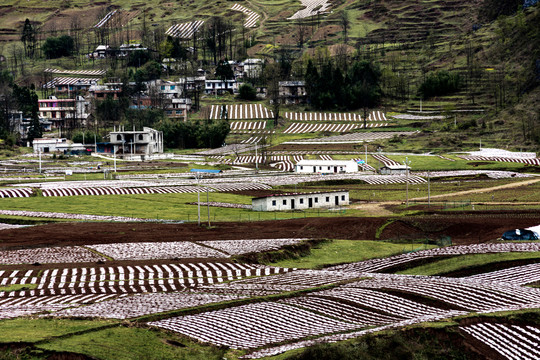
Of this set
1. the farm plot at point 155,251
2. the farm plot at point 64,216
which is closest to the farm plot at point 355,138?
the farm plot at point 64,216

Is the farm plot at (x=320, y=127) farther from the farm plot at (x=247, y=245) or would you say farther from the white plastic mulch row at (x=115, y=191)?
the farm plot at (x=247, y=245)

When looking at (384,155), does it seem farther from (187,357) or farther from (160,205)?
(187,357)

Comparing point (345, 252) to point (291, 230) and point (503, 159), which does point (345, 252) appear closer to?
point (291, 230)

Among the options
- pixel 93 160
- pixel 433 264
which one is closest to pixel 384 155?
pixel 93 160

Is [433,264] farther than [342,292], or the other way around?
[433,264]

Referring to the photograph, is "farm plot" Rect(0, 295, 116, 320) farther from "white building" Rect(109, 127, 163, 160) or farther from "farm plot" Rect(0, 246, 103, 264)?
"white building" Rect(109, 127, 163, 160)

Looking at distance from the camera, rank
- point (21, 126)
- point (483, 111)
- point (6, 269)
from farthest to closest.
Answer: point (21, 126), point (483, 111), point (6, 269)

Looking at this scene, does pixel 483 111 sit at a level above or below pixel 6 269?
above

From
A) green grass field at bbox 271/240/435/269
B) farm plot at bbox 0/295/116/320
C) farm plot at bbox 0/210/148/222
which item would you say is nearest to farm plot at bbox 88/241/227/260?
green grass field at bbox 271/240/435/269

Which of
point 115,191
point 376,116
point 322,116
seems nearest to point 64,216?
point 115,191
